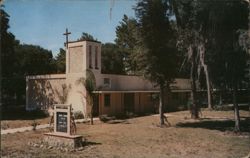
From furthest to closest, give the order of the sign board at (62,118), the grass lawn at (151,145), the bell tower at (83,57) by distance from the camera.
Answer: the bell tower at (83,57) < the sign board at (62,118) < the grass lawn at (151,145)

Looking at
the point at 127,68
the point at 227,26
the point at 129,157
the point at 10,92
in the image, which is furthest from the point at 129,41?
the point at 129,157

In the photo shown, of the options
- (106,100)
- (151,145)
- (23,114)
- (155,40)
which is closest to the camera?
(151,145)

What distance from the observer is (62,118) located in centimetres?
1311

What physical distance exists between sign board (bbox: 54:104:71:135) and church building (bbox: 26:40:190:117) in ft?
33.1

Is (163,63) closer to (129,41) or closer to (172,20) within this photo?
(172,20)

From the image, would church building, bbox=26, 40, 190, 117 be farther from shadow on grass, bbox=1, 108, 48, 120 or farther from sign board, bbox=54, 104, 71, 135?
sign board, bbox=54, 104, 71, 135

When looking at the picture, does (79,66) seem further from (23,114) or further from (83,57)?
(23,114)

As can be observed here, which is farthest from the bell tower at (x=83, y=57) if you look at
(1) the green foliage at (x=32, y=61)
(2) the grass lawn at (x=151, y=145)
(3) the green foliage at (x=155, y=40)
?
(1) the green foliage at (x=32, y=61)

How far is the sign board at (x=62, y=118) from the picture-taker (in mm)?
12852

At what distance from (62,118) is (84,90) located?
12.1 m

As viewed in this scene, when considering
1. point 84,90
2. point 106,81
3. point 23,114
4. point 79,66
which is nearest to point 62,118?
point 84,90

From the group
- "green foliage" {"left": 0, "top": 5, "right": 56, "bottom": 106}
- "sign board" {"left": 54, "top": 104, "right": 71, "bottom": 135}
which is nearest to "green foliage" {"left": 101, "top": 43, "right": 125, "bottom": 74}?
"green foliage" {"left": 0, "top": 5, "right": 56, "bottom": 106}

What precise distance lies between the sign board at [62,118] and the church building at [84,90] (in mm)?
10079

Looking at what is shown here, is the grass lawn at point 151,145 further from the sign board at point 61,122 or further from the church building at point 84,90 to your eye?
the church building at point 84,90
